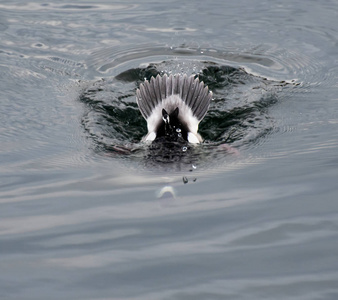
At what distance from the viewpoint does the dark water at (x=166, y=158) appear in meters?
4.24

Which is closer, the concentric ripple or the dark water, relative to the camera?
the dark water

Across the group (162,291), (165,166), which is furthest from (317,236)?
(165,166)

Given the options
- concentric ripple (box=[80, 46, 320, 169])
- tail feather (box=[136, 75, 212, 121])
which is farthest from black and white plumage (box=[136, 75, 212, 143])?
concentric ripple (box=[80, 46, 320, 169])

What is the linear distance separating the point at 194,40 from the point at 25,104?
9.84ft

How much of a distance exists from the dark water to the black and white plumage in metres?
0.29

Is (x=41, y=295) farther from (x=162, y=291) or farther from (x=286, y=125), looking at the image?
(x=286, y=125)

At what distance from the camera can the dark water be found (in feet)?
13.9

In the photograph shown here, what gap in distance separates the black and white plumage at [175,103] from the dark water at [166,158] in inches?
11.4

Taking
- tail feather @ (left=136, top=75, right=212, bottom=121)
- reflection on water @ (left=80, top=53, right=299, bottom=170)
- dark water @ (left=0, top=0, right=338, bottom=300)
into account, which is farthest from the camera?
tail feather @ (left=136, top=75, right=212, bottom=121)

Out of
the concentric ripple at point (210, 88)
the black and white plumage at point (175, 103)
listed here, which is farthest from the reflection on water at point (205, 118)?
the black and white plumage at point (175, 103)

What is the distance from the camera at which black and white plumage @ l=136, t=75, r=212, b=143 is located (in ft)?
22.6

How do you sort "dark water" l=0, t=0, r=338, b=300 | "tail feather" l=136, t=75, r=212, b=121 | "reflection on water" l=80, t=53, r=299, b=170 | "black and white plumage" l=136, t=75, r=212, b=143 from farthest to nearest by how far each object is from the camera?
1. "tail feather" l=136, t=75, r=212, b=121
2. "black and white plumage" l=136, t=75, r=212, b=143
3. "reflection on water" l=80, t=53, r=299, b=170
4. "dark water" l=0, t=0, r=338, b=300

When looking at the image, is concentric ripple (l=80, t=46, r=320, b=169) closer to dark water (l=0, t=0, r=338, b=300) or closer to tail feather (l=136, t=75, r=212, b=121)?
dark water (l=0, t=0, r=338, b=300)

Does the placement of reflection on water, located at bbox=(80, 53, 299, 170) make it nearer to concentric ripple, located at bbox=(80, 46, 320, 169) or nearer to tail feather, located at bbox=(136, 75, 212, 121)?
concentric ripple, located at bbox=(80, 46, 320, 169)
